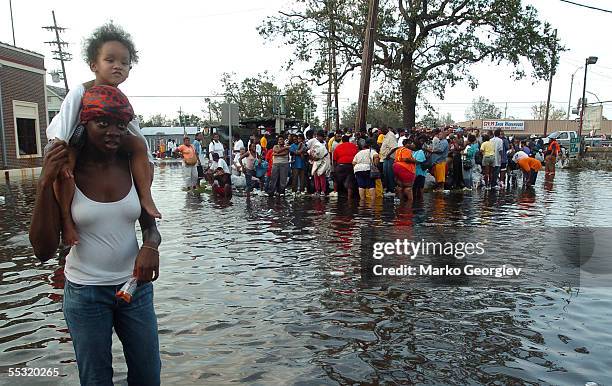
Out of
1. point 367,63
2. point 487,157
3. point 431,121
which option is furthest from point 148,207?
point 431,121

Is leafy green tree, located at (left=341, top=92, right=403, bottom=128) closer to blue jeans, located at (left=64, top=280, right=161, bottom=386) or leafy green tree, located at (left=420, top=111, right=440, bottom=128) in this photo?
leafy green tree, located at (left=420, top=111, right=440, bottom=128)

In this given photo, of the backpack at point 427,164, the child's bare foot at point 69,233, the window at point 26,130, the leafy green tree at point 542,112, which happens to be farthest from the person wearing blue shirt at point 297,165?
the leafy green tree at point 542,112

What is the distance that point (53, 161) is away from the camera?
220 centimetres

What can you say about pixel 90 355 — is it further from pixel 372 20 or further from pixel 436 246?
pixel 372 20

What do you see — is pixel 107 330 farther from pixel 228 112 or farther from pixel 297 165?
pixel 228 112

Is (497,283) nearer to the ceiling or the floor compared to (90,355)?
nearer to the floor

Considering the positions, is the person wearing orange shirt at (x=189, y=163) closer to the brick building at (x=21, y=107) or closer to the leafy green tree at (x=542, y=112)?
the brick building at (x=21, y=107)

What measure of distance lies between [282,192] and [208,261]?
329 inches

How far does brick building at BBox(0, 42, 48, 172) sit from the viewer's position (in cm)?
2697

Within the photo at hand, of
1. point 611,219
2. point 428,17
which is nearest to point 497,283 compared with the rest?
point 611,219

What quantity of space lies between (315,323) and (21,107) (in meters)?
29.4

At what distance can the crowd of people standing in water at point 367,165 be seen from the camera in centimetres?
1356

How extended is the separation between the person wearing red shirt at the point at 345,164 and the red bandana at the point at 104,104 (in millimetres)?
11434

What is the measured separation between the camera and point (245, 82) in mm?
68500
